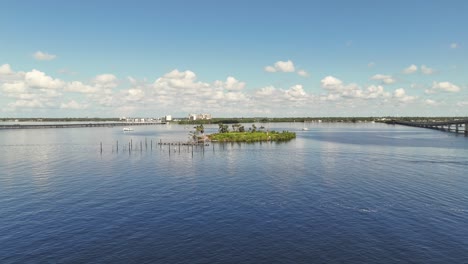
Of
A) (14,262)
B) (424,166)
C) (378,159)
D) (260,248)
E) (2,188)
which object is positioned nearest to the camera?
(14,262)

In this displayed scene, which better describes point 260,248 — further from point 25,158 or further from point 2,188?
point 25,158

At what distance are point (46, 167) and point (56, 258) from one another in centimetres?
8508

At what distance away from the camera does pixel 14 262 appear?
42.2 m

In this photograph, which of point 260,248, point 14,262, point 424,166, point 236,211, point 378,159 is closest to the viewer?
point 14,262

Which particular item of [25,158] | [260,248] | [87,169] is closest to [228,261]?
[260,248]

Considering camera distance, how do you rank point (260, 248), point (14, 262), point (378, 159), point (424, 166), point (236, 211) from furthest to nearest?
point (378, 159), point (424, 166), point (236, 211), point (260, 248), point (14, 262)

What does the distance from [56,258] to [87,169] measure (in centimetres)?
7457

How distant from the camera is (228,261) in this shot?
42.3 m

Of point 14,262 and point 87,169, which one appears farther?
point 87,169

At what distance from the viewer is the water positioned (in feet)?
147

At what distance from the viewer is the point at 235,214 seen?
6109cm

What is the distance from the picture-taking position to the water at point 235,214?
44781 mm

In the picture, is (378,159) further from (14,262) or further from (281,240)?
(14,262)

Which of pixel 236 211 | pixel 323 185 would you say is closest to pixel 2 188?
pixel 236 211
